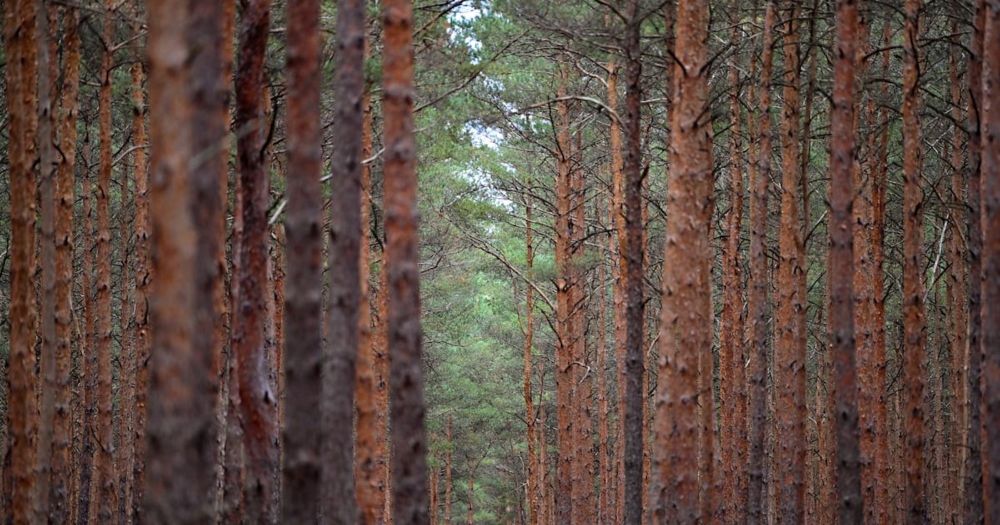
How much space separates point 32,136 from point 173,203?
5799mm

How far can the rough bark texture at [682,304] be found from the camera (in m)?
9.39

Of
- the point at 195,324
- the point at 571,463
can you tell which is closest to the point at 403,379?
the point at 195,324

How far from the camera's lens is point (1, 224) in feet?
65.4

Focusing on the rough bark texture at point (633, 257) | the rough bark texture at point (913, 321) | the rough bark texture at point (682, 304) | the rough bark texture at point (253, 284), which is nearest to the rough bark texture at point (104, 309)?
the rough bark texture at point (253, 284)

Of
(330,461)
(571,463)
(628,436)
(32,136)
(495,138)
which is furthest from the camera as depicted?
(495,138)

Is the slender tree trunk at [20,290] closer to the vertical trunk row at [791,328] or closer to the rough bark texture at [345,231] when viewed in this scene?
the rough bark texture at [345,231]

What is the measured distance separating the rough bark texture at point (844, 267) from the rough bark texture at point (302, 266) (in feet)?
17.3

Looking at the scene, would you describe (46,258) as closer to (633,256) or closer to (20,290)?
(20,290)

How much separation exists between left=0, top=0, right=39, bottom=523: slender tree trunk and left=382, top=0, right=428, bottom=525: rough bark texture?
336 cm

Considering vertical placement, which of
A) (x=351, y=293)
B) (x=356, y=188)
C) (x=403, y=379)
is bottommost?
(x=403, y=379)

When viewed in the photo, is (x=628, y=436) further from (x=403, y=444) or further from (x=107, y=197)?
(x=107, y=197)

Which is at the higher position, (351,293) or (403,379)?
(351,293)

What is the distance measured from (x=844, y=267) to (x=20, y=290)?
7486mm

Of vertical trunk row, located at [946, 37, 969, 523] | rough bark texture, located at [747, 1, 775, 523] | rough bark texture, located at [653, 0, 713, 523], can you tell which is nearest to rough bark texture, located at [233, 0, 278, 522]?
rough bark texture, located at [653, 0, 713, 523]
